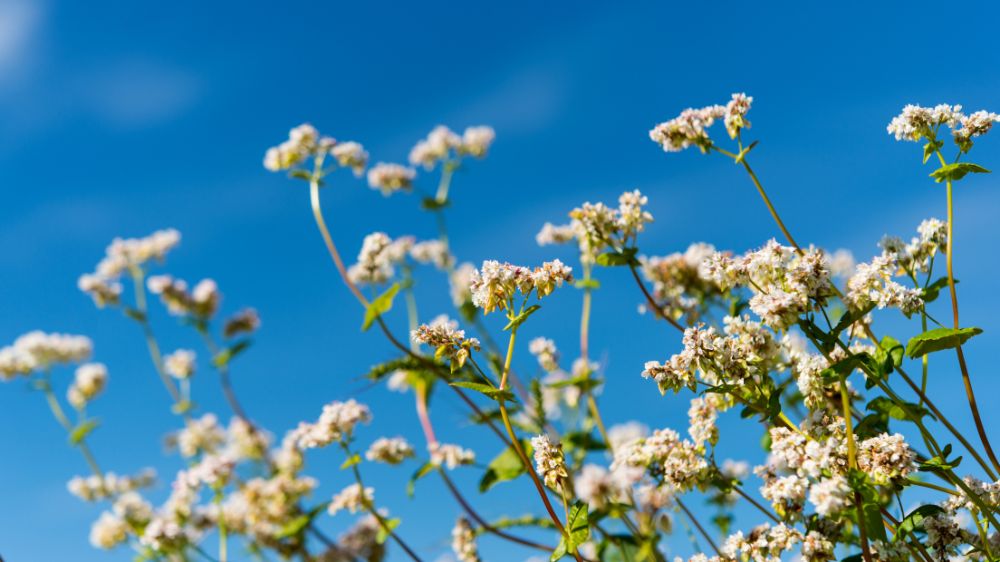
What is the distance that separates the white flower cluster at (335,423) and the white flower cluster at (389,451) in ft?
3.12

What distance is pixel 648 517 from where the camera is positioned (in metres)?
4.87

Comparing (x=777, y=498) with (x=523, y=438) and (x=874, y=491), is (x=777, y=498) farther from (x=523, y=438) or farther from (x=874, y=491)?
(x=523, y=438)

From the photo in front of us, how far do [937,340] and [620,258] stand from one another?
100.0 inches

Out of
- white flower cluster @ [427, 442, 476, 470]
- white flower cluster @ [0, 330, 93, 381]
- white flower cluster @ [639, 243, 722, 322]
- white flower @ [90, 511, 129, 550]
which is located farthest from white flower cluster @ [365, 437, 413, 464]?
white flower cluster @ [0, 330, 93, 381]

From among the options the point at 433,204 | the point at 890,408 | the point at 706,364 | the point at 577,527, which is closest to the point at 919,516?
the point at 890,408

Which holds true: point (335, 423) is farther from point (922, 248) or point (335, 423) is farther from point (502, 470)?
point (922, 248)

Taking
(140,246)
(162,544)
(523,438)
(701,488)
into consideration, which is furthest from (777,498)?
(140,246)

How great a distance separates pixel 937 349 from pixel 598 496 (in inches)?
92.8

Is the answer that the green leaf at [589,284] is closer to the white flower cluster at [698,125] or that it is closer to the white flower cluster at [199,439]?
the white flower cluster at [698,125]

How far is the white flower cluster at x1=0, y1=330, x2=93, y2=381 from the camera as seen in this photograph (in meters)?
12.0

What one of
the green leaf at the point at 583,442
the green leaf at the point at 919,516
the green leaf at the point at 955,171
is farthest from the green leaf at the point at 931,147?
the green leaf at the point at 583,442

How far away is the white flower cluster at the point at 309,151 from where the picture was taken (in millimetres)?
9711

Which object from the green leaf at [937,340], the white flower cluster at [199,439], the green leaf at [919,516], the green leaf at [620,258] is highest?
the white flower cluster at [199,439]

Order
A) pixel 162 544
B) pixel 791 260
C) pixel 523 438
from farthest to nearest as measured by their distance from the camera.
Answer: pixel 162 544 → pixel 523 438 → pixel 791 260
